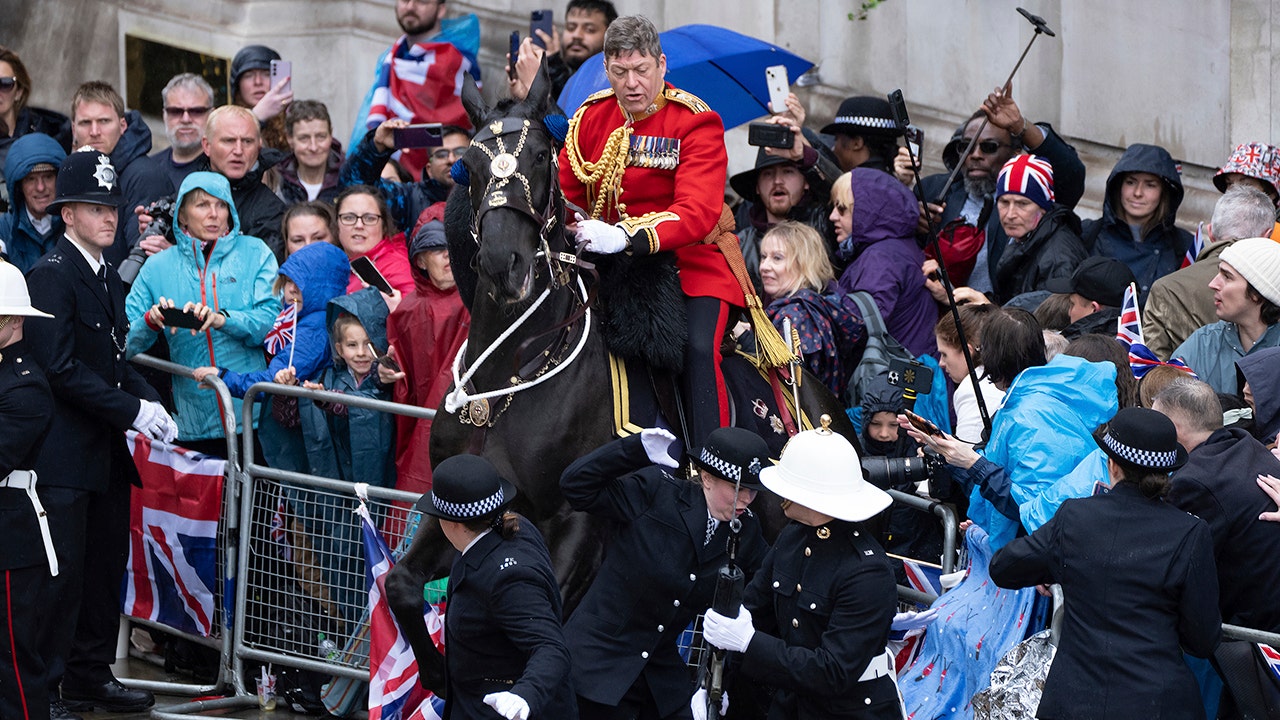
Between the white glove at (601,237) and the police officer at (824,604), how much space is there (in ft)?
4.32

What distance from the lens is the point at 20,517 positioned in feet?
27.4

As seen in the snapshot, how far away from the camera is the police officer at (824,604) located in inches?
253

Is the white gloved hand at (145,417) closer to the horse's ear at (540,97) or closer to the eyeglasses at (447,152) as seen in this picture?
the horse's ear at (540,97)

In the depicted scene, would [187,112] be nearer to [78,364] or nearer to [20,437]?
[78,364]

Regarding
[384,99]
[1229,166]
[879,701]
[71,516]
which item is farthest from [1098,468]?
[384,99]

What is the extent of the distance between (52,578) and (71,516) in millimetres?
387

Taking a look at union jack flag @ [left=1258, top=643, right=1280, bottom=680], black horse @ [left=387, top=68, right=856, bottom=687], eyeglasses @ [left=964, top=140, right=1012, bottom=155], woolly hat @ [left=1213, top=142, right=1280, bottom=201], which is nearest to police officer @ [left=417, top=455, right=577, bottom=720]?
black horse @ [left=387, top=68, right=856, bottom=687]

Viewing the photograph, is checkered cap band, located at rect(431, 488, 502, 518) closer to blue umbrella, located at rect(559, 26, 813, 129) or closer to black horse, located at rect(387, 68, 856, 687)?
black horse, located at rect(387, 68, 856, 687)

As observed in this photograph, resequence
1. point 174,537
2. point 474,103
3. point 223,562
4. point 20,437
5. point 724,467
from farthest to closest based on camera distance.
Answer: point 174,537, point 223,562, point 20,437, point 474,103, point 724,467

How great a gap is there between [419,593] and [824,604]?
6.11 feet

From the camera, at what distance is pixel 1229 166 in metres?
10.9

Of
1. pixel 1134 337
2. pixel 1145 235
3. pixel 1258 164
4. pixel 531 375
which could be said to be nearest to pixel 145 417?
pixel 531 375

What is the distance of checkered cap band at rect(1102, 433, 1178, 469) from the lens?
6473 mm

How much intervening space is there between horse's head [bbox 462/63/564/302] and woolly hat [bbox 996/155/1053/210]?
12.5 feet
